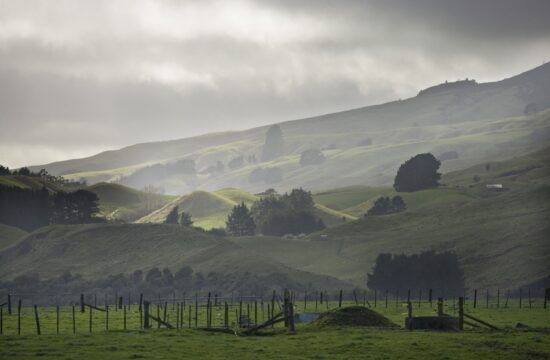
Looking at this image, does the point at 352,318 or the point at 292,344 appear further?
the point at 352,318

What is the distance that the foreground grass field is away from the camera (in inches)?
2640

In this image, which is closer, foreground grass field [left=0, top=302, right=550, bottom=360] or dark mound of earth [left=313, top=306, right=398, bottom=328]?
foreground grass field [left=0, top=302, right=550, bottom=360]

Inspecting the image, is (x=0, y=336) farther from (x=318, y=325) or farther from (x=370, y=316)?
(x=370, y=316)

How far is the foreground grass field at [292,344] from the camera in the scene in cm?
6706

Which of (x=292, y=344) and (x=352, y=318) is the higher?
(x=352, y=318)

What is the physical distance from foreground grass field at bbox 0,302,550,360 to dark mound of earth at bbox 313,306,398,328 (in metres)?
2.47

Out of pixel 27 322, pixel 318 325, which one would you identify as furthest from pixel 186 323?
pixel 318 325

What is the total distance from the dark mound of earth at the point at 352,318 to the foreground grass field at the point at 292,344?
2467mm

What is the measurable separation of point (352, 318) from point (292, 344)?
15.4m

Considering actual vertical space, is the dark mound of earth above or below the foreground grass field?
above

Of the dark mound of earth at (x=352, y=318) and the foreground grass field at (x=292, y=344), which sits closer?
the foreground grass field at (x=292, y=344)

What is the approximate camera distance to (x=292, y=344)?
243 ft

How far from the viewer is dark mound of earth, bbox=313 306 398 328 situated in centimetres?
8706

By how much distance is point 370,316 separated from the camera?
295ft
